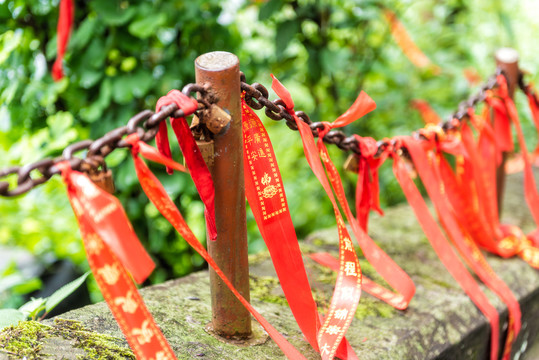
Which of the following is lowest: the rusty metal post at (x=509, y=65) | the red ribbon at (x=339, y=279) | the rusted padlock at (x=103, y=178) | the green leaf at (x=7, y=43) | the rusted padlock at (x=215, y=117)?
the red ribbon at (x=339, y=279)

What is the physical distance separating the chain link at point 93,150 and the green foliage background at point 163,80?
93 cm

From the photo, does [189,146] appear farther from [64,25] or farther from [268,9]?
[268,9]

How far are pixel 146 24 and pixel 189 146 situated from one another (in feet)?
3.13

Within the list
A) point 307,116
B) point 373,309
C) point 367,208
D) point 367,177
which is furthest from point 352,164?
point 373,309

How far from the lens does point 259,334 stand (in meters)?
1.43

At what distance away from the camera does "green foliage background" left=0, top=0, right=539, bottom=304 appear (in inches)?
78.1

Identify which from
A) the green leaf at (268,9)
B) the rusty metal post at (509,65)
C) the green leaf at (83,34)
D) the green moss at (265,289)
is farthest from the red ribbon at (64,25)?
the rusty metal post at (509,65)

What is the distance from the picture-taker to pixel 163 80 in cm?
206

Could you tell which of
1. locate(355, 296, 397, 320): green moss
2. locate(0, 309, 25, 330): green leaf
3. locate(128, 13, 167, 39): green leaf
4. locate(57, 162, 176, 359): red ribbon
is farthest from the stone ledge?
locate(128, 13, 167, 39): green leaf

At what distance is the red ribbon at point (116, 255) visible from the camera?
2.91ft

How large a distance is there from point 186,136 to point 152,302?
0.63 metres

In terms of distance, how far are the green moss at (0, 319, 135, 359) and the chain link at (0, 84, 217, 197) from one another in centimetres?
43

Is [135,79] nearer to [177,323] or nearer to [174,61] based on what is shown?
[174,61]

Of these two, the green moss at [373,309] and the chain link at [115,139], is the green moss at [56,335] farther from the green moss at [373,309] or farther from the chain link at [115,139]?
the green moss at [373,309]
